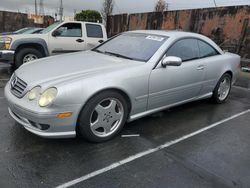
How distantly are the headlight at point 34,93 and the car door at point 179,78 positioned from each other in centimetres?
157

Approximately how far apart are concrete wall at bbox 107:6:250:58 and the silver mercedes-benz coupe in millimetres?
7217

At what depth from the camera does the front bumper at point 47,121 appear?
9.50ft

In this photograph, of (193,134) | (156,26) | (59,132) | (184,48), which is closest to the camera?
(59,132)

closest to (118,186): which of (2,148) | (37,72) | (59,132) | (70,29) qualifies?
(59,132)

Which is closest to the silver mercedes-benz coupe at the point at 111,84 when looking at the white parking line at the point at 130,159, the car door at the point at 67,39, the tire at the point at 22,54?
the white parking line at the point at 130,159

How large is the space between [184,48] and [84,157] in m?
2.56

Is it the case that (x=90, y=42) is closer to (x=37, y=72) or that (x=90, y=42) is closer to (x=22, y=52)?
(x=22, y=52)

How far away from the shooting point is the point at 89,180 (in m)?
2.64

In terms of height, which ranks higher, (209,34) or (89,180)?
(209,34)

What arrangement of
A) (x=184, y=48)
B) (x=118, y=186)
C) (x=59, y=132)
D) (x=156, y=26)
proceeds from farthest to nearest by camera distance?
(x=156, y=26), (x=184, y=48), (x=59, y=132), (x=118, y=186)

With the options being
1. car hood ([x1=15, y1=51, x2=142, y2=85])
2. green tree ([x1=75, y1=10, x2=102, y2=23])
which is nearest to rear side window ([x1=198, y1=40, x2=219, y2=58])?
car hood ([x1=15, y1=51, x2=142, y2=85])

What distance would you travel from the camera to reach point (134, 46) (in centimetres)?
423

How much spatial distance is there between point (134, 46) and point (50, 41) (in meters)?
4.38

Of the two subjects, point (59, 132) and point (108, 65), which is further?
point (108, 65)
